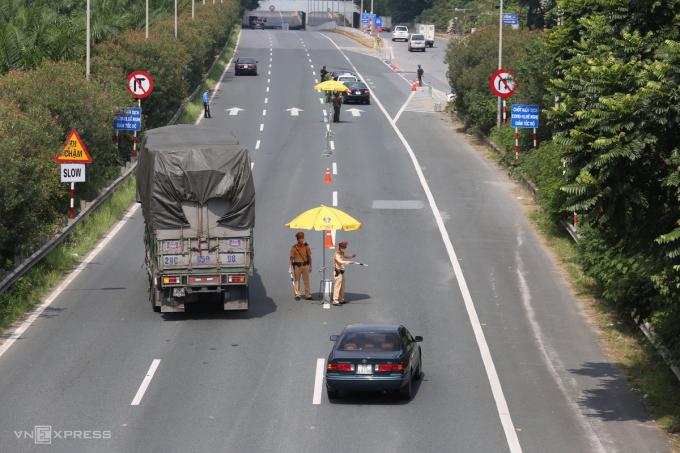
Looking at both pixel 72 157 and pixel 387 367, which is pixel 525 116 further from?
pixel 387 367

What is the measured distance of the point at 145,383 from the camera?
21.9 m

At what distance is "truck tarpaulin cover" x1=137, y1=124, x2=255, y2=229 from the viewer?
26359mm

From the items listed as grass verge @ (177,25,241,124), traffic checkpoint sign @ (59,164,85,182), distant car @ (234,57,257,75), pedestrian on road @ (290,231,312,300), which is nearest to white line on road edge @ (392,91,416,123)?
grass verge @ (177,25,241,124)

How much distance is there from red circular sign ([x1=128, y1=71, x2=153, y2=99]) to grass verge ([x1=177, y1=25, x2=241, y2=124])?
38.1 ft

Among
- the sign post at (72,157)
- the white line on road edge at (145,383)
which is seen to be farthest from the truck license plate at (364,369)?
the sign post at (72,157)

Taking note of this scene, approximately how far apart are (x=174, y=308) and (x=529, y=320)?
846 centimetres

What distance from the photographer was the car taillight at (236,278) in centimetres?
2642

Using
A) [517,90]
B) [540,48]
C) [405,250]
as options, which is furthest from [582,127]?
[517,90]

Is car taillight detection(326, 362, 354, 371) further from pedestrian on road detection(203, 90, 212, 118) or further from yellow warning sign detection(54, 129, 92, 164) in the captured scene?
pedestrian on road detection(203, 90, 212, 118)

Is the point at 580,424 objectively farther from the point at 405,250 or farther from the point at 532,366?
the point at 405,250

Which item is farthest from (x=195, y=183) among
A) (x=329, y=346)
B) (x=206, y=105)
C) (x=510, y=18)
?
(x=510, y=18)

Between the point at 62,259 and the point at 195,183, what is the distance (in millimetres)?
7385

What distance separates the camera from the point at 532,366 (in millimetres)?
23625
